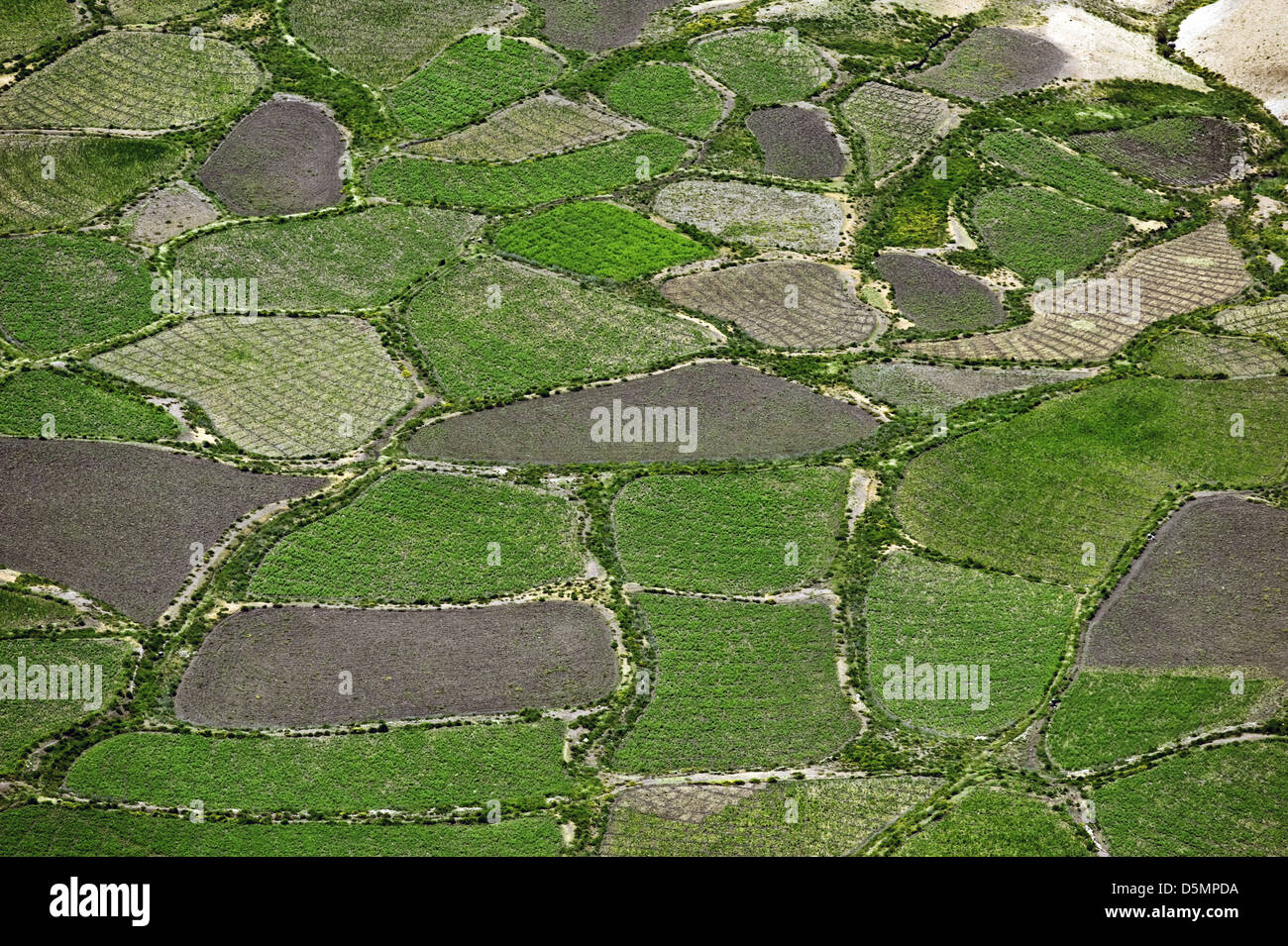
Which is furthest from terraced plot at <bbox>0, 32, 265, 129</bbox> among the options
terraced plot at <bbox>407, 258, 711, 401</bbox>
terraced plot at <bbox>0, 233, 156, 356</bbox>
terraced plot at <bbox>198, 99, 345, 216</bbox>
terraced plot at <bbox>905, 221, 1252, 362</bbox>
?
terraced plot at <bbox>905, 221, 1252, 362</bbox>

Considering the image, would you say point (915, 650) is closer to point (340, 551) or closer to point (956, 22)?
point (340, 551)

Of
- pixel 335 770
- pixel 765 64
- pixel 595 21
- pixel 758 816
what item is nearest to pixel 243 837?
pixel 335 770

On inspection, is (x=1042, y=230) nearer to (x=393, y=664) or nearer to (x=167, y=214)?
(x=393, y=664)

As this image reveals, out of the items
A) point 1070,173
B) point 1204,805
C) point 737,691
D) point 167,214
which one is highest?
point 1070,173

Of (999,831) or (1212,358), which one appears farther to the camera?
(1212,358)

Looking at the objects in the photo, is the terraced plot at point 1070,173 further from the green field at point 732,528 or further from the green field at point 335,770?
the green field at point 335,770

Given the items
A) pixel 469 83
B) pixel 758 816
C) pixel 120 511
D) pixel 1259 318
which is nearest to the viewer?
pixel 758 816

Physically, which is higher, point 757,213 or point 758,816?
point 757,213
